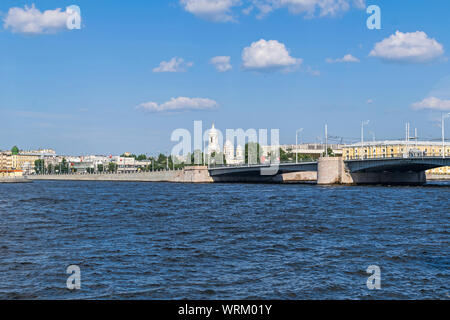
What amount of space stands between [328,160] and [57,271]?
5815 cm

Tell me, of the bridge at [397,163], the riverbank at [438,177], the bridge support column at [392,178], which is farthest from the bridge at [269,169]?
the riverbank at [438,177]

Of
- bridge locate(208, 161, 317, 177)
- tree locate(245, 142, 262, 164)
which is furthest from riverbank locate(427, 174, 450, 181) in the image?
bridge locate(208, 161, 317, 177)

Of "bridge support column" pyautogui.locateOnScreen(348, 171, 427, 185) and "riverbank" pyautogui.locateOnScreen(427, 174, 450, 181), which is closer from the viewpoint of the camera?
"bridge support column" pyautogui.locateOnScreen(348, 171, 427, 185)

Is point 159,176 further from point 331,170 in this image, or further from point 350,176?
point 350,176

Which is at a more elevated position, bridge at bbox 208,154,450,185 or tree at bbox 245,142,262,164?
tree at bbox 245,142,262,164

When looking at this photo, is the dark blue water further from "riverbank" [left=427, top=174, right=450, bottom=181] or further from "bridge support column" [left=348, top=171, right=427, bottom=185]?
"riverbank" [left=427, top=174, right=450, bottom=181]

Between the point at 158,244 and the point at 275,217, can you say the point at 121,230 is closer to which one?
the point at 158,244

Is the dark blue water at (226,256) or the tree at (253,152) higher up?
the tree at (253,152)

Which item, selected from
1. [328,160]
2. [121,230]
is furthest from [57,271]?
[328,160]

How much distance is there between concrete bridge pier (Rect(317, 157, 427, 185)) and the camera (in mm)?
68312

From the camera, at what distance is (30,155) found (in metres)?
195

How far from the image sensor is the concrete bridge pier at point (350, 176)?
68312 millimetres

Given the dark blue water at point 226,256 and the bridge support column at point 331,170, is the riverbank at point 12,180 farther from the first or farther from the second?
the dark blue water at point 226,256

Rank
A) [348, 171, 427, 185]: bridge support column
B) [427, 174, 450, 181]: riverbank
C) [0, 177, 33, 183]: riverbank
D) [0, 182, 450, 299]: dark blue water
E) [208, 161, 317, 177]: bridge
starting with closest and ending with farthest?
[0, 182, 450, 299]: dark blue water → [348, 171, 427, 185]: bridge support column → [208, 161, 317, 177]: bridge → [427, 174, 450, 181]: riverbank → [0, 177, 33, 183]: riverbank
